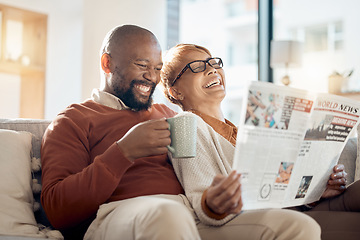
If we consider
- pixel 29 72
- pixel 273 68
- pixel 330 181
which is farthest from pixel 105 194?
pixel 273 68

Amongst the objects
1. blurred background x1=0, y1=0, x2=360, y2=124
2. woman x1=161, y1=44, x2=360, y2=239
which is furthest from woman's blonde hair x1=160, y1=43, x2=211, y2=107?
blurred background x1=0, y1=0, x2=360, y2=124

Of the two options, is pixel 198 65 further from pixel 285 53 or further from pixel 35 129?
pixel 285 53

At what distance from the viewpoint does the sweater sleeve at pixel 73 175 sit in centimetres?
125

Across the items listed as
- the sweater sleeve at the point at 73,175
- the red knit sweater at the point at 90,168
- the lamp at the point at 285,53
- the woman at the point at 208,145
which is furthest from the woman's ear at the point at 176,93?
the lamp at the point at 285,53

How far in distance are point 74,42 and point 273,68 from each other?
6.14ft

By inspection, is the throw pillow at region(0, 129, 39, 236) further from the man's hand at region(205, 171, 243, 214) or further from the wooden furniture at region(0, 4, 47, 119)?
the wooden furniture at region(0, 4, 47, 119)

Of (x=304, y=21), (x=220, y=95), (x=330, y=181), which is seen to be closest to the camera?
(x=330, y=181)

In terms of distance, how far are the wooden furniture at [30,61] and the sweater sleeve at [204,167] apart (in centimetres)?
265

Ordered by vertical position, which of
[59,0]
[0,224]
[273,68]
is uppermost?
[59,0]

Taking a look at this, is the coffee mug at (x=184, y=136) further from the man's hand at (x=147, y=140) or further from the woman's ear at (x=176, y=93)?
the woman's ear at (x=176, y=93)

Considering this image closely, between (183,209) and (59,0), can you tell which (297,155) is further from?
(59,0)

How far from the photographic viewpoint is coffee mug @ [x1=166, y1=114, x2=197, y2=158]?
1.20m

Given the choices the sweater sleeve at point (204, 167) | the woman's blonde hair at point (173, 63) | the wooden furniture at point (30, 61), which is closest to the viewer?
the sweater sleeve at point (204, 167)

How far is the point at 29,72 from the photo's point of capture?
12.8 feet
